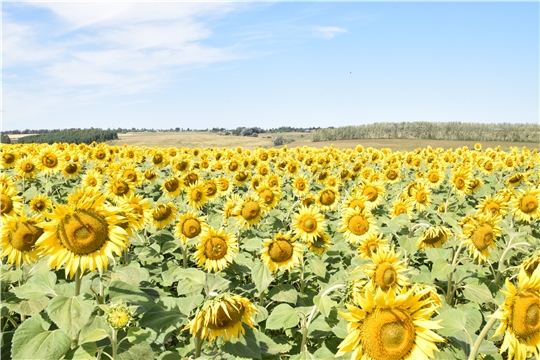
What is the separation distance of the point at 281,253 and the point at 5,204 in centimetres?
363

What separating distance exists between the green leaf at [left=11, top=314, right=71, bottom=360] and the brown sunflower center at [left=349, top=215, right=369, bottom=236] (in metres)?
4.09

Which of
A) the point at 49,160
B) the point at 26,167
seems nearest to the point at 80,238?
the point at 26,167

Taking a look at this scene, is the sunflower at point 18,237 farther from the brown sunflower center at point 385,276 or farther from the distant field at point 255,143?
the distant field at point 255,143

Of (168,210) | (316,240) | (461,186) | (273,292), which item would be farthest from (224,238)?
(461,186)

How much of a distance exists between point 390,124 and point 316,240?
55808mm

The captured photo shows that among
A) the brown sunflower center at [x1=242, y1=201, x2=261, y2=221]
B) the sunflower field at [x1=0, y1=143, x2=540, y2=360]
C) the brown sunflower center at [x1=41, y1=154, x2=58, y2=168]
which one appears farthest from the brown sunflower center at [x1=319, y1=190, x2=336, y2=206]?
the brown sunflower center at [x1=41, y1=154, x2=58, y2=168]

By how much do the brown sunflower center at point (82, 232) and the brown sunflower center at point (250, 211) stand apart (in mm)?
3239

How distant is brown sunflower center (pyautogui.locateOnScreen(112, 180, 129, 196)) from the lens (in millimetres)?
6605

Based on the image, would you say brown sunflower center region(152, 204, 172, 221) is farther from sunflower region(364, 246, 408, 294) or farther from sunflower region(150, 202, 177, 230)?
Result: sunflower region(364, 246, 408, 294)

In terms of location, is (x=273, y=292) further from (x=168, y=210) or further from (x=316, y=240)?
(x=168, y=210)

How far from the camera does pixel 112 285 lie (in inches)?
106

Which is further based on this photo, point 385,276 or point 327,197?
point 327,197

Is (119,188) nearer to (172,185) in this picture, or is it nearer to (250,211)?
(172,185)

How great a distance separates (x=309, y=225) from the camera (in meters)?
5.03
